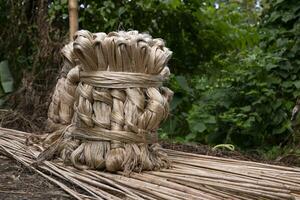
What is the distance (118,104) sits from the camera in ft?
6.28

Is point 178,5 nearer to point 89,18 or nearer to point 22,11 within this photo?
point 89,18

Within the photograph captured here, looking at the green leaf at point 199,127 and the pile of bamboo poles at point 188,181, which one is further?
the green leaf at point 199,127

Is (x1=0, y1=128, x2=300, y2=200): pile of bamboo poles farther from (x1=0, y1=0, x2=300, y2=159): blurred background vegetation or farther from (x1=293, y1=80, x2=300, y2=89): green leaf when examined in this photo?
(x1=293, y1=80, x2=300, y2=89): green leaf

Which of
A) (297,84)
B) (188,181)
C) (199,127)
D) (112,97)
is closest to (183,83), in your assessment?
(199,127)

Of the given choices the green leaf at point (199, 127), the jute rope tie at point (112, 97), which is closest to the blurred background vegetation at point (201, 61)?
the green leaf at point (199, 127)

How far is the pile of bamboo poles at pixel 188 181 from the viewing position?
158cm

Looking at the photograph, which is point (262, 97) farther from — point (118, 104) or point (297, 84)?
point (118, 104)

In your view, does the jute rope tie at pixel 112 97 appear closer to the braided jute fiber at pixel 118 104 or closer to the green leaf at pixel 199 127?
the braided jute fiber at pixel 118 104

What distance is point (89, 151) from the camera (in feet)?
6.22

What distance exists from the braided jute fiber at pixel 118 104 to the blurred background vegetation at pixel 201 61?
99cm

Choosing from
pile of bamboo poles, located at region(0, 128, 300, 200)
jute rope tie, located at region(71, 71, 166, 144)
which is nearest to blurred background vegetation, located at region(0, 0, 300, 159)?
pile of bamboo poles, located at region(0, 128, 300, 200)

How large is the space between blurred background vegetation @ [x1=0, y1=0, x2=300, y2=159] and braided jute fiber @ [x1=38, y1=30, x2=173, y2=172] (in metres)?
0.99

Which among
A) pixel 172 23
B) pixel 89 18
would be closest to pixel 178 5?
pixel 172 23

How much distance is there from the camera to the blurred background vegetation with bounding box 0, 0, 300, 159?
10.7ft
